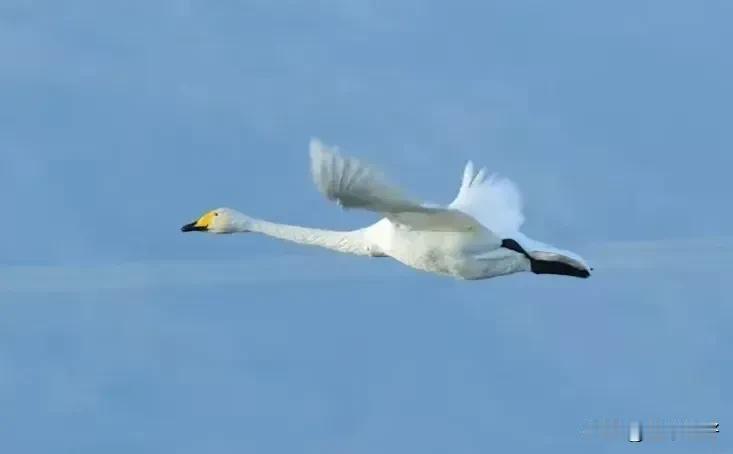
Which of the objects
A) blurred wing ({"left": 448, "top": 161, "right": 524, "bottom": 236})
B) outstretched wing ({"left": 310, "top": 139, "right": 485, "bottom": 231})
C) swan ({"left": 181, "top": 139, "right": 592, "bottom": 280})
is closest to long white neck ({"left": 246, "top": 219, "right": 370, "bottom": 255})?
swan ({"left": 181, "top": 139, "right": 592, "bottom": 280})

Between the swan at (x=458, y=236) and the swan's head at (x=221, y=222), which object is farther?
the swan's head at (x=221, y=222)

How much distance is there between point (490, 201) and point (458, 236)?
2339 millimetres

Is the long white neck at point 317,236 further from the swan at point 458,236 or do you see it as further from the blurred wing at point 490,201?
the blurred wing at point 490,201

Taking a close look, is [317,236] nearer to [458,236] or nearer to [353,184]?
[458,236]

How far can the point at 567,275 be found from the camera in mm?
32812

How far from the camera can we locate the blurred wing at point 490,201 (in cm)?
3347

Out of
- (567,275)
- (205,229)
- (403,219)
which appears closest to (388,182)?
(403,219)

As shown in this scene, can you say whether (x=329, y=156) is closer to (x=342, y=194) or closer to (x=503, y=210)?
(x=342, y=194)

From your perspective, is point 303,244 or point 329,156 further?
point 303,244

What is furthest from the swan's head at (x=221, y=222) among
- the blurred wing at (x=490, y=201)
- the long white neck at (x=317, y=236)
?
the blurred wing at (x=490, y=201)

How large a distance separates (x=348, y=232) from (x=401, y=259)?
121 centimetres

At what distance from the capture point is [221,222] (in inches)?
1384

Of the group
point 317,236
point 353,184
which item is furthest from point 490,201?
point 353,184

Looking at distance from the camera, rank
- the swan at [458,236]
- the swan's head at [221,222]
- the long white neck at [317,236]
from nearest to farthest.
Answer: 1. the swan at [458,236]
2. the long white neck at [317,236]
3. the swan's head at [221,222]
